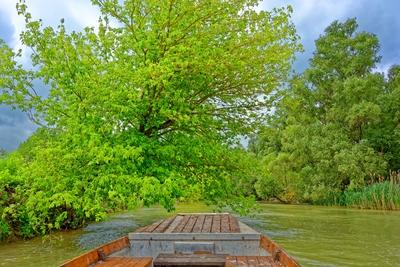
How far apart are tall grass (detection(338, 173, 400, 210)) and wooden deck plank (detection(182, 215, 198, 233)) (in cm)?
2062

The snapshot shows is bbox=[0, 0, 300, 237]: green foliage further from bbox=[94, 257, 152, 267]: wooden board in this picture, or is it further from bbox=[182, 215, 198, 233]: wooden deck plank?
bbox=[94, 257, 152, 267]: wooden board

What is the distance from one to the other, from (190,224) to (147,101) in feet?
12.5

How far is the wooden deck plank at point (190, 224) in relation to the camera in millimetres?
8946

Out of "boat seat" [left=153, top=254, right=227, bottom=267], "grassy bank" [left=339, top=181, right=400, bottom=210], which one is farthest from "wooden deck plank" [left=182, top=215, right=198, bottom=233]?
"grassy bank" [left=339, top=181, right=400, bottom=210]

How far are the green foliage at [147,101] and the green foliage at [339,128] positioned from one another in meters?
19.8

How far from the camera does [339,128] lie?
38656mm

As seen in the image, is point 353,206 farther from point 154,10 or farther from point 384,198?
point 154,10

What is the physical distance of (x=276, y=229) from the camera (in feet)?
60.6

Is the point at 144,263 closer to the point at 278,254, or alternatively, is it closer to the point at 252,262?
the point at 252,262

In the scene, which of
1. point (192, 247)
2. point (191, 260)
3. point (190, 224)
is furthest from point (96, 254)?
point (190, 224)

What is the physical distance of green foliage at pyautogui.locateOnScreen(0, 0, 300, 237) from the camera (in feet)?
35.6

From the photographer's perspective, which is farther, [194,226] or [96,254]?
[194,226]

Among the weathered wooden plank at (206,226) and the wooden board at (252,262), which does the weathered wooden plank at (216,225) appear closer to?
the weathered wooden plank at (206,226)

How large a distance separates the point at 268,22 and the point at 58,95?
6.89 m
